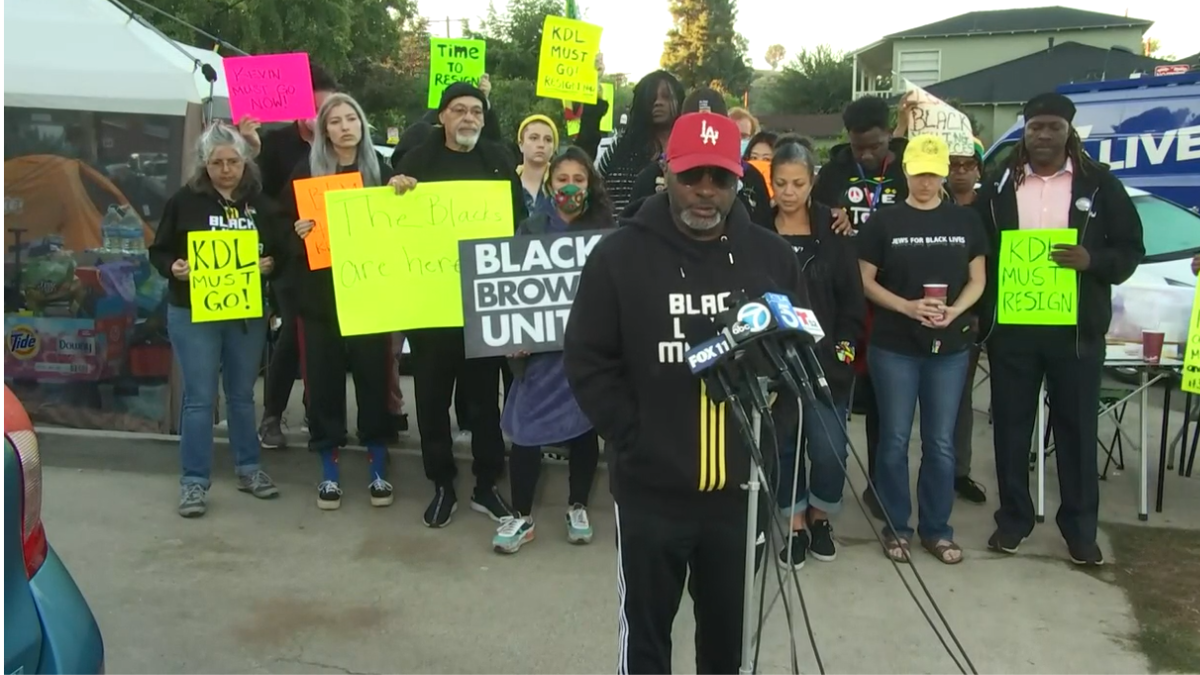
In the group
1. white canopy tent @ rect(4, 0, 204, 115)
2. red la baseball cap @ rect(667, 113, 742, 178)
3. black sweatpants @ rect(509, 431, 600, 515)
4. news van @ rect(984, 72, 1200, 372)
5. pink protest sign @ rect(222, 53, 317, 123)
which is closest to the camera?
red la baseball cap @ rect(667, 113, 742, 178)

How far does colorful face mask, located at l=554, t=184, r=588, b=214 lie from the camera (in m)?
5.06

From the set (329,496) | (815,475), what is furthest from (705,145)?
(329,496)

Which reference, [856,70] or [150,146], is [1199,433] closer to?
[150,146]

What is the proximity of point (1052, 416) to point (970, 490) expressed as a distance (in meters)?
1.00

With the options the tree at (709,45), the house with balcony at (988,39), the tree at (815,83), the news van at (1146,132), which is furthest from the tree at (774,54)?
the news van at (1146,132)

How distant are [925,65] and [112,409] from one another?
40001 millimetres

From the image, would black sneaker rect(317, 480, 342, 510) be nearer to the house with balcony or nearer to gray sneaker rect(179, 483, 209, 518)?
gray sneaker rect(179, 483, 209, 518)

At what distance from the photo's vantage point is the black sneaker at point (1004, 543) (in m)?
5.25

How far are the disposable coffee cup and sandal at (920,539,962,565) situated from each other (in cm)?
165

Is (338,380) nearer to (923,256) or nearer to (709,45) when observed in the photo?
(923,256)

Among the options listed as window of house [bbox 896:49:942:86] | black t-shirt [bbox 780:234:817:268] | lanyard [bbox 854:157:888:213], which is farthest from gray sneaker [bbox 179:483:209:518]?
window of house [bbox 896:49:942:86]

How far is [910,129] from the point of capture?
20.3 ft

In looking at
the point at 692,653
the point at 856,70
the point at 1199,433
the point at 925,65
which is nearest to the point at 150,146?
the point at 692,653

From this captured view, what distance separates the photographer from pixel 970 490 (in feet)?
19.8
